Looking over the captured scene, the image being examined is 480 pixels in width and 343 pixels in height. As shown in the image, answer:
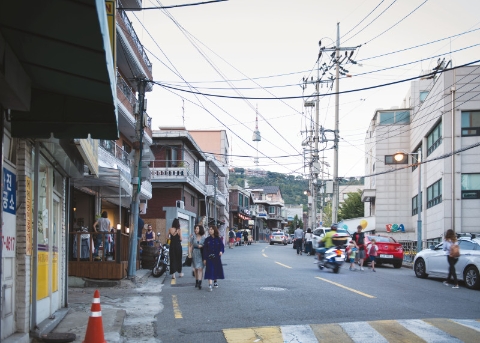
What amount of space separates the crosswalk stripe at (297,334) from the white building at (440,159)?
1587cm

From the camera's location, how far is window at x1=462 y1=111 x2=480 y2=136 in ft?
106

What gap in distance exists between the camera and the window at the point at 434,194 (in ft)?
116

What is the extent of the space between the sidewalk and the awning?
9.87 feet

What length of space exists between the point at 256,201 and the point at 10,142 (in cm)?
10911

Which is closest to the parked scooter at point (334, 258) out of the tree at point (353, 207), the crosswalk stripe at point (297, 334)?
the crosswalk stripe at point (297, 334)

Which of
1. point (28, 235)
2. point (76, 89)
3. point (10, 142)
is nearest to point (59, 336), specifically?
point (28, 235)

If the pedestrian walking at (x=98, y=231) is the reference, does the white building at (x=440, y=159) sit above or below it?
above

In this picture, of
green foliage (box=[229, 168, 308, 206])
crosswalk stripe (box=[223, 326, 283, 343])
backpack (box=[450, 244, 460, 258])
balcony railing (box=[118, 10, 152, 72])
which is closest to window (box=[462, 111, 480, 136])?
backpack (box=[450, 244, 460, 258])

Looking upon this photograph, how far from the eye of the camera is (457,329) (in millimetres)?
8773

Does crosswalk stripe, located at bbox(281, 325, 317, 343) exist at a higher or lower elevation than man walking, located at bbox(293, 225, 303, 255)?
higher

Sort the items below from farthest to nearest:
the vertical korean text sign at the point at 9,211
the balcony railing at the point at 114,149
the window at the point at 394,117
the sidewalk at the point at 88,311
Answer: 1. the window at the point at 394,117
2. the balcony railing at the point at 114,149
3. the sidewalk at the point at 88,311
4. the vertical korean text sign at the point at 9,211

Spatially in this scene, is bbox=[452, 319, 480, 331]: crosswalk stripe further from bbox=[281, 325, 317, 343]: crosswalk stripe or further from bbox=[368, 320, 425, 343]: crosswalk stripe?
bbox=[281, 325, 317, 343]: crosswalk stripe

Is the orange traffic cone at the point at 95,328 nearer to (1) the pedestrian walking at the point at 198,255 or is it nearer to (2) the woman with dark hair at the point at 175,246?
(1) the pedestrian walking at the point at 198,255

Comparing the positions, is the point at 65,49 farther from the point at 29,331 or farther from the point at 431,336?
the point at 431,336
